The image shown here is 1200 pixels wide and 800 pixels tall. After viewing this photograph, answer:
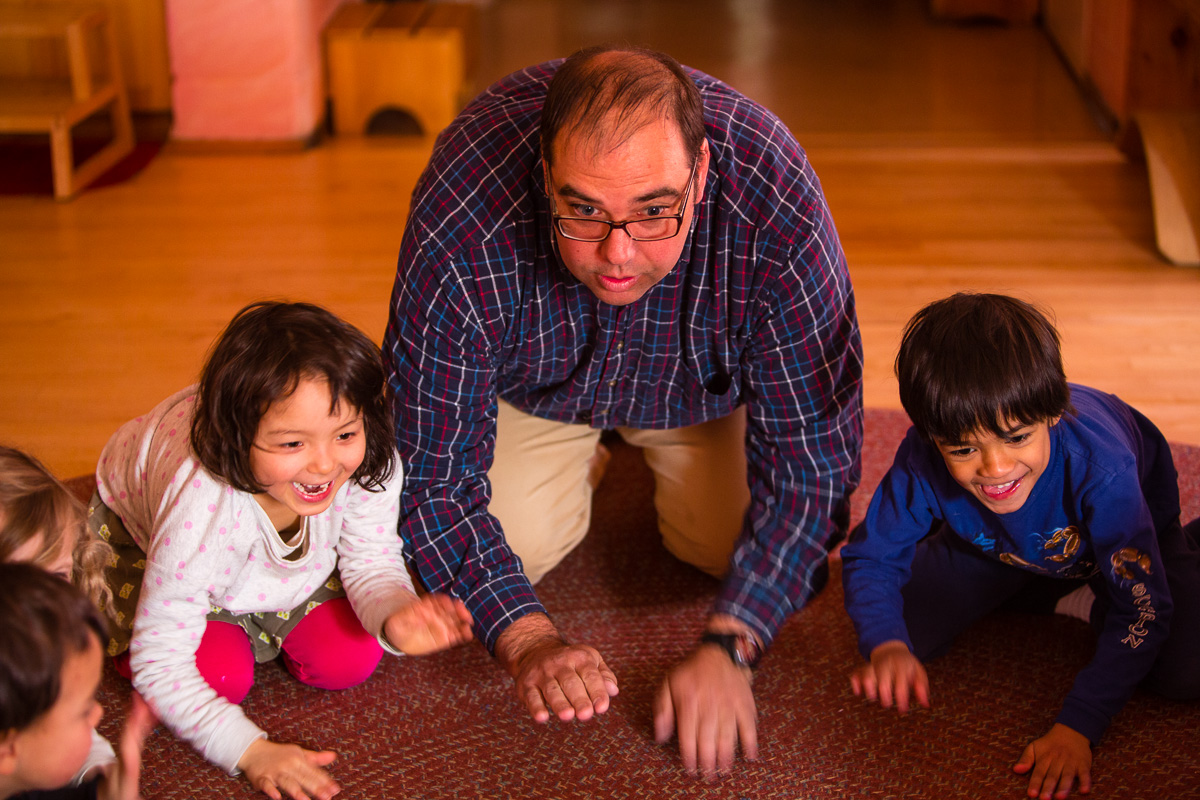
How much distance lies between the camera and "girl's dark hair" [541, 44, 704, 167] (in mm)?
1107

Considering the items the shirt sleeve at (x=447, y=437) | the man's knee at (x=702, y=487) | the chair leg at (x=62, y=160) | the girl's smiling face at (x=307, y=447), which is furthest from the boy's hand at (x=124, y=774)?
the chair leg at (x=62, y=160)

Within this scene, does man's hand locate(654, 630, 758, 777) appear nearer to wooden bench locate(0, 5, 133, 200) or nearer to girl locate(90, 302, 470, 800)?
girl locate(90, 302, 470, 800)

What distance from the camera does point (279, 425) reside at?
1.13 m

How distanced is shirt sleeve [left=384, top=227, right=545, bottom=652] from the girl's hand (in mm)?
229

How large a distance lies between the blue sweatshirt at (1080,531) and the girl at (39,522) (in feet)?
2.77

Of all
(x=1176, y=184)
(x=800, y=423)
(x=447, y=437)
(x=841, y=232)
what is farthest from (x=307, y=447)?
→ (x=1176, y=184)

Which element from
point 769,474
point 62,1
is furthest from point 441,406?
point 62,1

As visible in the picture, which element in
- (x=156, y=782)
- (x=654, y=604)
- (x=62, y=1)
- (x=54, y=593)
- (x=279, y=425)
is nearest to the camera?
(x=54, y=593)

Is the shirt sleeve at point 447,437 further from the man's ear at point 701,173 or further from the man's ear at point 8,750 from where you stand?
the man's ear at point 8,750

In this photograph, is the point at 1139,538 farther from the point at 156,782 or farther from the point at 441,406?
the point at 156,782

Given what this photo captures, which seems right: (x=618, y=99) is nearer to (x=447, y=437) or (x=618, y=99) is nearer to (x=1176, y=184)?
(x=447, y=437)

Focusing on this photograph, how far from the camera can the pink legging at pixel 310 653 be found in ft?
4.30

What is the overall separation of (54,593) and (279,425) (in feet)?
1.03

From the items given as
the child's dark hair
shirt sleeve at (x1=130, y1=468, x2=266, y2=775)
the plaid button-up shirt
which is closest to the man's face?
the plaid button-up shirt
